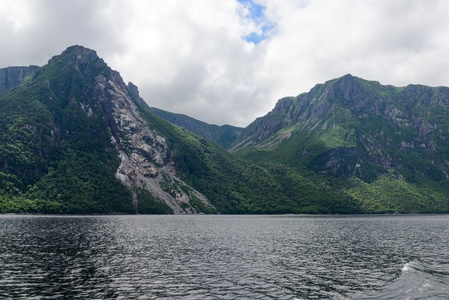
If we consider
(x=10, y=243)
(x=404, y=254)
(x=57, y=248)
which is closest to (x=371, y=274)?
(x=404, y=254)

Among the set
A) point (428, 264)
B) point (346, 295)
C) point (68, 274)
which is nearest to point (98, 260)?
point (68, 274)

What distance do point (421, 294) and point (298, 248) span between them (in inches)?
1587

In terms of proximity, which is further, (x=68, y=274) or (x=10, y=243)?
A: (x=10, y=243)

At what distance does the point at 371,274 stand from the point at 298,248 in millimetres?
29312

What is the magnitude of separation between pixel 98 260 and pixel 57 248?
702 inches

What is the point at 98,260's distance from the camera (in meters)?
54.4

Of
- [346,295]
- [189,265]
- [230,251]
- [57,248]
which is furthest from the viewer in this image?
[230,251]

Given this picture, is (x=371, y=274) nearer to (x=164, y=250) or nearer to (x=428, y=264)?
(x=428, y=264)

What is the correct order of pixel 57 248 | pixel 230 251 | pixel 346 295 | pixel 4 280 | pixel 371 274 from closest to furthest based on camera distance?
pixel 346 295 → pixel 4 280 → pixel 371 274 → pixel 57 248 → pixel 230 251

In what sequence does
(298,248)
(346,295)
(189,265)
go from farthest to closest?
(298,248) < (189,265) < (346,295)

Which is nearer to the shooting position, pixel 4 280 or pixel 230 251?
pixel 4 280

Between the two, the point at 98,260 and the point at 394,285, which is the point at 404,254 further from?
the point at 98,260

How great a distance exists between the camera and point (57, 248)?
65.4 m

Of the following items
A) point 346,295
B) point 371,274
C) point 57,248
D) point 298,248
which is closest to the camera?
point 346,295
